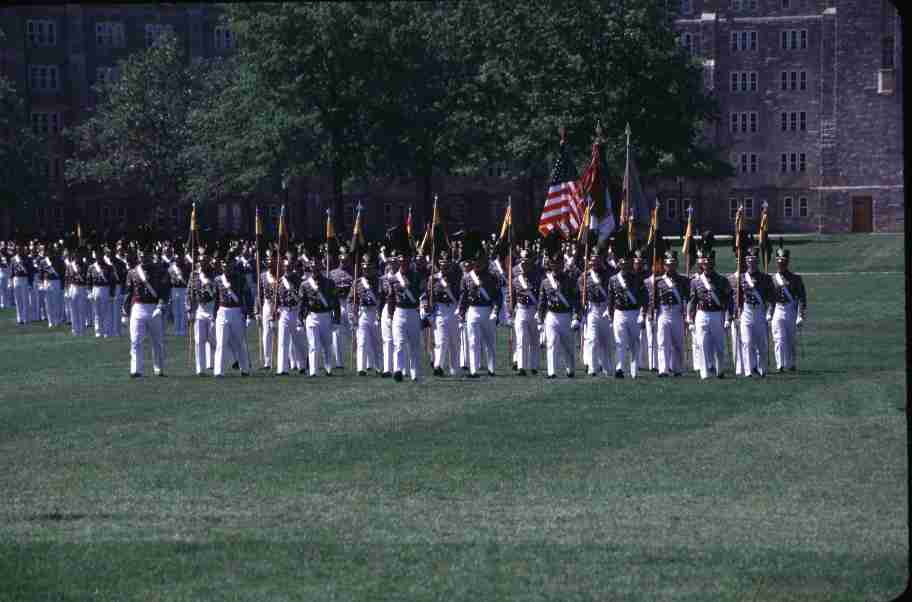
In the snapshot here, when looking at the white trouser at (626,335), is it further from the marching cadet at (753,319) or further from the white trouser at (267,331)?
the white trouser at (267,331)

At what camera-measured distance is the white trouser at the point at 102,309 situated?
1727 inches

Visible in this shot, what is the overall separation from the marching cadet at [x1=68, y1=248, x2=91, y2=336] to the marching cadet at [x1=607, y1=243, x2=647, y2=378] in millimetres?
19522

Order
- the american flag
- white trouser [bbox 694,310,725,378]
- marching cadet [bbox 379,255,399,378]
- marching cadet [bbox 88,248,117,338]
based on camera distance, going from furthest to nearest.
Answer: marching cadet [bbox 88,248,117,338] → the american flag → marching cadet [bbox 379,255,399,378] → white trouser [bbox 694,310,725,378]

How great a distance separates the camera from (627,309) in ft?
97.1

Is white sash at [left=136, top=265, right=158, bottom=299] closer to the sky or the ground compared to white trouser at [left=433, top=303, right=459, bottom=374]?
closer to the sky

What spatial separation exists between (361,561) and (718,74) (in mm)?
99325

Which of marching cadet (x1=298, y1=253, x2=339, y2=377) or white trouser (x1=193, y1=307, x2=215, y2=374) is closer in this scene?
marching cadet (x1=298, y1=253, x2=339, y2=377)

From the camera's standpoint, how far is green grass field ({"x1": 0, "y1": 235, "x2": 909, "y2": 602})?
44.6 ft

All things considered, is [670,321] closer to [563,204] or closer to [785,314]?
[785,314]

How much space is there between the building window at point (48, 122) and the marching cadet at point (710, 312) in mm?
82828

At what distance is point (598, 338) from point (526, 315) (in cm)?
142

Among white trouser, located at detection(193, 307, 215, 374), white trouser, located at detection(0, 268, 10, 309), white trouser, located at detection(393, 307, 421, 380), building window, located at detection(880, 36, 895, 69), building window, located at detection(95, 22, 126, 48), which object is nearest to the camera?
white trouser, located at detection(393, 307, 421, 380)

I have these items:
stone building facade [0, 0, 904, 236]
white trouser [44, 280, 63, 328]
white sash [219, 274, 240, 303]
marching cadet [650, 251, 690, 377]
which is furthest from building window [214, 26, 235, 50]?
marching cadet [650, 251, 690, 377]

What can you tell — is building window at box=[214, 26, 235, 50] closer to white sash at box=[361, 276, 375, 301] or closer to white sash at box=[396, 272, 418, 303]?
white sash at box=[361, 276, 375, 301]
